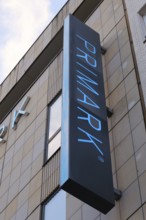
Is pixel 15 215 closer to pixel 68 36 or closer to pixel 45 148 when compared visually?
pixel 45 148

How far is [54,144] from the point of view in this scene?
17.5 m

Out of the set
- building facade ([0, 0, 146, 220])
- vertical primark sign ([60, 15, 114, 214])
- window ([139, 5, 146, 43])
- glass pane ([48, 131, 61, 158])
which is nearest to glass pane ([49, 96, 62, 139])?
building facade ([0, 0, 146, 220])

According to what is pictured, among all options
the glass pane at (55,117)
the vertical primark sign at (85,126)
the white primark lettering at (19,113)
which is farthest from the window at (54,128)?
the vertical primark sign at (85,126)

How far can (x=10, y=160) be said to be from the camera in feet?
66.5

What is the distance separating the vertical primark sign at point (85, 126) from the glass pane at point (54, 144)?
3.12 meters

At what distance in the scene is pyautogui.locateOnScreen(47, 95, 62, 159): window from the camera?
17359 millimetres

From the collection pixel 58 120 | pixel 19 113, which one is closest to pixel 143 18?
pixel 58 120

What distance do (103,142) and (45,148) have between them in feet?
17.8

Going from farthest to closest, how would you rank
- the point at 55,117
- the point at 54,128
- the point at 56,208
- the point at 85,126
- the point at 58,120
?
the point at 55,117
the point at 58,120
the point at 54,128
the point at 56,208
the point at 85,126

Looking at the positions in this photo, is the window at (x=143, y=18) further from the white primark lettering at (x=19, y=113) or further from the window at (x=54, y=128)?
the white primark lettering at (x=19, y=113)

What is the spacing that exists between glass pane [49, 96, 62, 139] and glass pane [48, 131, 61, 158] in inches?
17.8

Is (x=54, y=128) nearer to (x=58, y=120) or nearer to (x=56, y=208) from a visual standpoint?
(x=58, y=120)

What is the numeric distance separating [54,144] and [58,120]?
128 cm

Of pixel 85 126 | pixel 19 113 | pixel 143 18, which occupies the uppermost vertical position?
pixel 143 18
